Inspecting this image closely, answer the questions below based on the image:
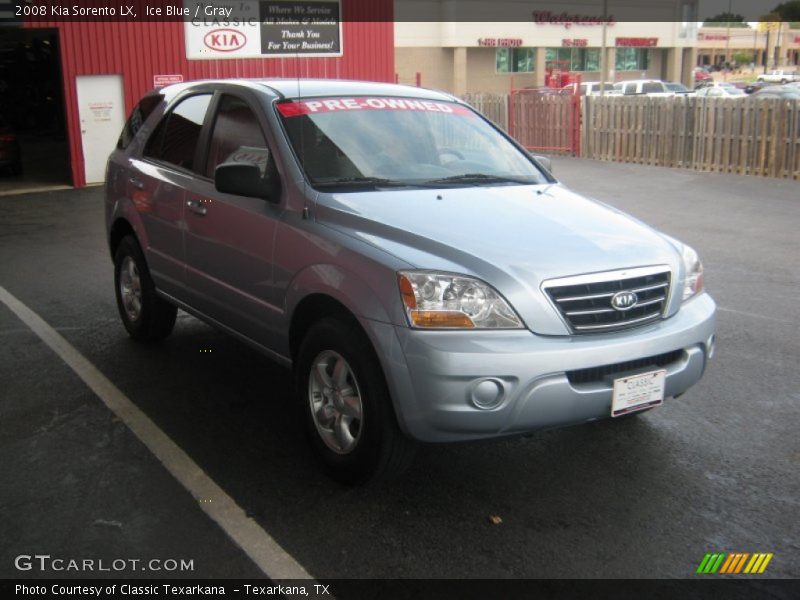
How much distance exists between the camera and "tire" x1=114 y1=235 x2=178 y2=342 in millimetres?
6098

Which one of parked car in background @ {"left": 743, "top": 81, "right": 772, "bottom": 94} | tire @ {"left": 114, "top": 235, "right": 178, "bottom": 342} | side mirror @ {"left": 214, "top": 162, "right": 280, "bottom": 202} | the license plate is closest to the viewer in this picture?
the license plate

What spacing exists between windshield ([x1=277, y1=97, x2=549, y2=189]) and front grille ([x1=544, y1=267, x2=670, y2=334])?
4.04ft

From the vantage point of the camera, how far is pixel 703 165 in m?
18.2

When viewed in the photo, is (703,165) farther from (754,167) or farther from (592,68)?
(592,68)

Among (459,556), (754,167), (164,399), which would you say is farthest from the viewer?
(754,167)

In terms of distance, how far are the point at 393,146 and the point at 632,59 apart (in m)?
57.0

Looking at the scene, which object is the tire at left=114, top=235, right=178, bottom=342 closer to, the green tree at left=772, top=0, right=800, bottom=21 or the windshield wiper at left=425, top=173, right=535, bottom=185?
the windshield wiper at left=425, top=173, right=535, bottom=185

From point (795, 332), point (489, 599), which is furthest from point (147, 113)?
point (795, 332)

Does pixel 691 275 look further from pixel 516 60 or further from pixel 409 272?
pixel 516 60

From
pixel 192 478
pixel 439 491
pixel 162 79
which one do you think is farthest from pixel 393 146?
pixel 162 79

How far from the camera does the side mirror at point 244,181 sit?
4426 millimetres

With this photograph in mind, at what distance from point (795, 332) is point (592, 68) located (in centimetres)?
5230

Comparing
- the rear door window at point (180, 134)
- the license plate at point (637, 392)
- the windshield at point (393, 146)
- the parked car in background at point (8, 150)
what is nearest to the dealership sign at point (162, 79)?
the parked car in background at point (8, 150)

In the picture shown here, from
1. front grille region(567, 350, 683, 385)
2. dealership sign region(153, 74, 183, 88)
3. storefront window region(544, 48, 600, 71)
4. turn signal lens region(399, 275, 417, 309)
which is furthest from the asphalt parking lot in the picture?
storefront window region(544, 48, 600, 71)
